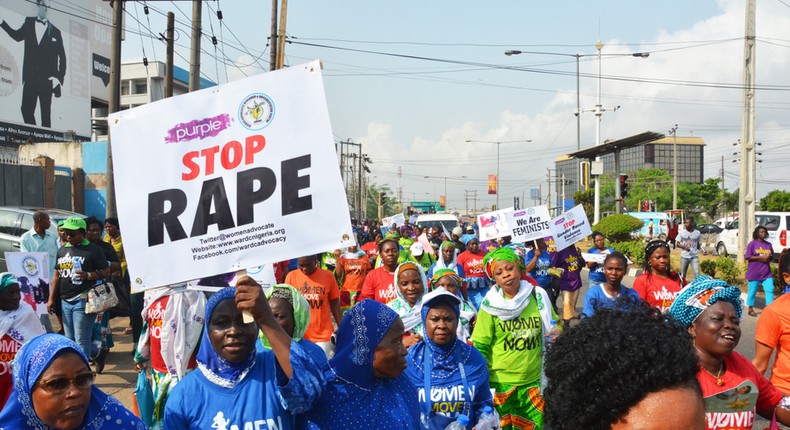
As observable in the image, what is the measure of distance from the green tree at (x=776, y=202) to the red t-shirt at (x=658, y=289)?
4366 centimetres

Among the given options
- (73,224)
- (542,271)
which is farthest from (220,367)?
(542,271)

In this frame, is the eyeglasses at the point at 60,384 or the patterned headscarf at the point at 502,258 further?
the patterned headscarf at the point at 502,258

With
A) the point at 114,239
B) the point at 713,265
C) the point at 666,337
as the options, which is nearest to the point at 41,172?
the point at 114,239

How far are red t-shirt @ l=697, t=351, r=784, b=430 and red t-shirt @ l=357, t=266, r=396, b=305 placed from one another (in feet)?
14.4

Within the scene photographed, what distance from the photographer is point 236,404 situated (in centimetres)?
288

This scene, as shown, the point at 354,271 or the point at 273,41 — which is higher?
the point at 273,41

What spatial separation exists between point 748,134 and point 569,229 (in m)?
9.54

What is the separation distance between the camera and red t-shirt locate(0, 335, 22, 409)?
449 cm

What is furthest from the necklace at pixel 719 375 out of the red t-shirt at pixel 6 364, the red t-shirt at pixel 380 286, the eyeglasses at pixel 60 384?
the red t-shirt at pixel 380 286

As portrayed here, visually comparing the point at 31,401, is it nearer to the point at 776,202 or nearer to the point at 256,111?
the point at 256,111

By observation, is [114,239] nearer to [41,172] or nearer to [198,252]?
[198,252]

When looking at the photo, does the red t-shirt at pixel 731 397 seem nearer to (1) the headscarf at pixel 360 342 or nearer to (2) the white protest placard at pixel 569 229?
(1) the headscarf at pixel 360 342

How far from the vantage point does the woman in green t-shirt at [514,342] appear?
482 cm

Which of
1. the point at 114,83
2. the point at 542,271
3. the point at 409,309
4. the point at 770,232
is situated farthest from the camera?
the point at 770,232
